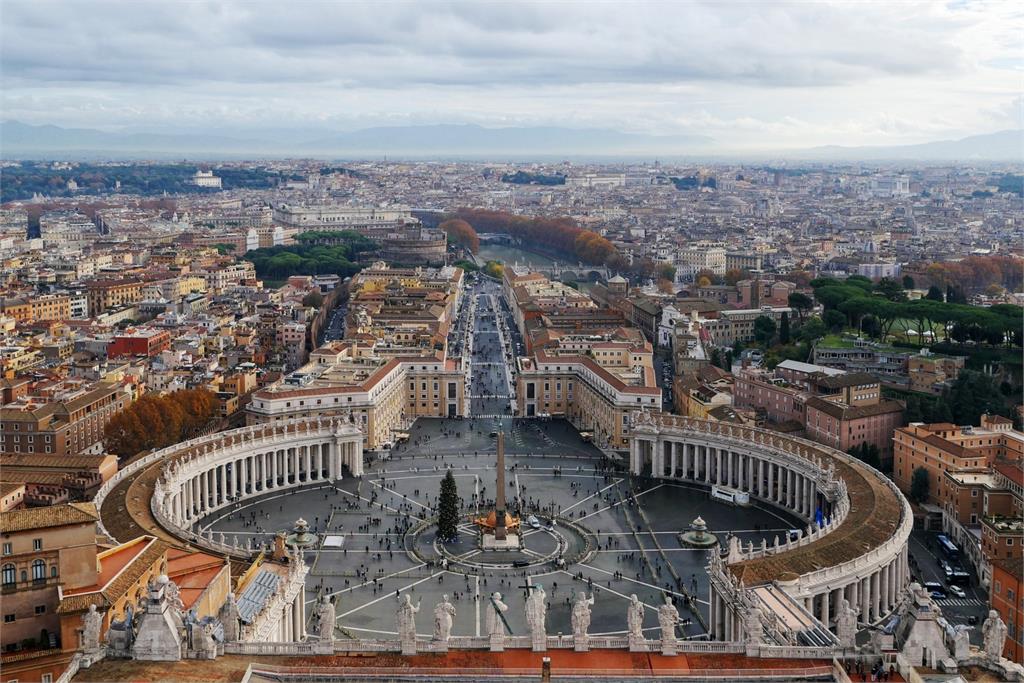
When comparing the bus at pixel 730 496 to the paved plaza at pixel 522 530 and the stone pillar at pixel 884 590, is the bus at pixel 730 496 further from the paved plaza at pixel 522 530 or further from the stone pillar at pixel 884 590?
the stone pillar at pixel 884 590

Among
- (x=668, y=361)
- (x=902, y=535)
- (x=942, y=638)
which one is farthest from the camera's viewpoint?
(x=668, y=361)

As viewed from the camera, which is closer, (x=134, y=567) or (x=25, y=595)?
(x=25, y=595)

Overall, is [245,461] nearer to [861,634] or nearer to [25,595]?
[25,595]

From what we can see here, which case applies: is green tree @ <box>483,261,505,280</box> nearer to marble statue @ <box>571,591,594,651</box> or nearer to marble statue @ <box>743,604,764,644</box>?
marble statue @ <box>743,604,764,644</box>

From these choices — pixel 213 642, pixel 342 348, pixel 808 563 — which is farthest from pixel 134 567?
pixel 342 348

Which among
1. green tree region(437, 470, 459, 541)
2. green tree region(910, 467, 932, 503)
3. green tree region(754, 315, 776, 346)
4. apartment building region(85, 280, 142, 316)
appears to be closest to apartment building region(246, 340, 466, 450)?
green tree region(437, 470, 459, 541)
